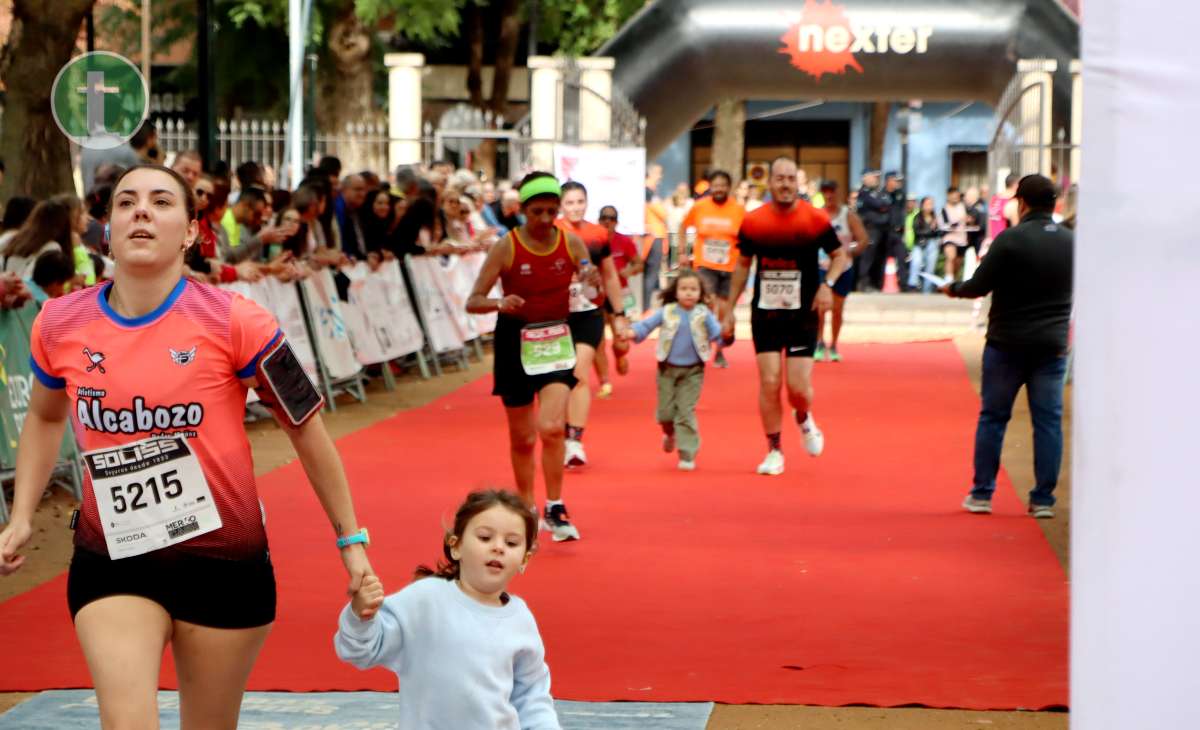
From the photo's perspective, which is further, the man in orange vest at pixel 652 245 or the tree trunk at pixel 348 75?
the tree trunk at pixel 348 75

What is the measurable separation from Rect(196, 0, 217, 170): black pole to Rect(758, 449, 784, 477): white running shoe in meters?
6.26

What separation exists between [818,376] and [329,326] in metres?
5.54

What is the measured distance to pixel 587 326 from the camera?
1186 cm

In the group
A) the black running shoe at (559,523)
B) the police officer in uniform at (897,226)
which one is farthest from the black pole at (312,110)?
the black running shoe at (559,523)

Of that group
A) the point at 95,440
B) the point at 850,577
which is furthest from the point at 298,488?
the point at 95,440

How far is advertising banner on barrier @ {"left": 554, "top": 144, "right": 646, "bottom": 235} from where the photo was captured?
80.3 ft

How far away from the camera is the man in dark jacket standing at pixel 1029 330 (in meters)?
10.5

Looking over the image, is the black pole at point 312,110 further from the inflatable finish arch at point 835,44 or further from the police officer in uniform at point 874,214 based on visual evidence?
the police officer in uniform at point 874,214

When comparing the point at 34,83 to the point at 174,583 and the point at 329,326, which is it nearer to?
the point at 329,326

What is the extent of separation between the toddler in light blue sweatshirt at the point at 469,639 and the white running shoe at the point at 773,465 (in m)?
8.12

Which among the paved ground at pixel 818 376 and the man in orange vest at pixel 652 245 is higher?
the man in orange vest at pixel 652 245

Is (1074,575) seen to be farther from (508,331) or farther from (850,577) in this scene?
(508,331)

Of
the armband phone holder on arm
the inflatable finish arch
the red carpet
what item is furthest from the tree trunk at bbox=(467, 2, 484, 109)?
the armband phone holder on arm

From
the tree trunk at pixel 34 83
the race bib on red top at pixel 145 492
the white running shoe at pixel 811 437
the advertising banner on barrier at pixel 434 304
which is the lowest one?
the white running shoe at pixel 811 437
